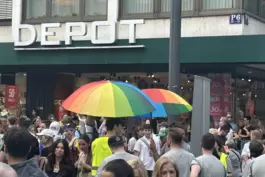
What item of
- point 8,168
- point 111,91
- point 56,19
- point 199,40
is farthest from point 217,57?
point 8,168

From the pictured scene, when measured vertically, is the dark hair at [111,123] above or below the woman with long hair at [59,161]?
above

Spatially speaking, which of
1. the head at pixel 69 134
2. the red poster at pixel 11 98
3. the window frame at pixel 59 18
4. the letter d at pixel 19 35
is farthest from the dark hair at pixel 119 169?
the letter d at pixel 19 35

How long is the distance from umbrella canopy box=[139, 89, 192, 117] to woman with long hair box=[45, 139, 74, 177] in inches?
130

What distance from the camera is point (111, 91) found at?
967 centimetres

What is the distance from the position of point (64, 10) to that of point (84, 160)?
14.5m

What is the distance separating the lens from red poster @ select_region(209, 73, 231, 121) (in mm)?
21266

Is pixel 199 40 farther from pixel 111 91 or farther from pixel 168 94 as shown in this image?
pixel 111 91

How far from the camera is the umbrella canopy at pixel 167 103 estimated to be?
12172 mm

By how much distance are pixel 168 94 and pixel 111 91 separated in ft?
9.63

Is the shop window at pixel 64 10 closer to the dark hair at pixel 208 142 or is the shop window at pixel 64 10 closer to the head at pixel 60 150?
the head at pixel 60 150

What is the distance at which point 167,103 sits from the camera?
41.1 feet

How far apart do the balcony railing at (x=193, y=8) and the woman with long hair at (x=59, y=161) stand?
41.5 ft

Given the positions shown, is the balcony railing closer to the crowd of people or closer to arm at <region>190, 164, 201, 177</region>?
the crowd of people

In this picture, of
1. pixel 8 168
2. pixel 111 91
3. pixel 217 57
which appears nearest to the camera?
pixel 8 168
